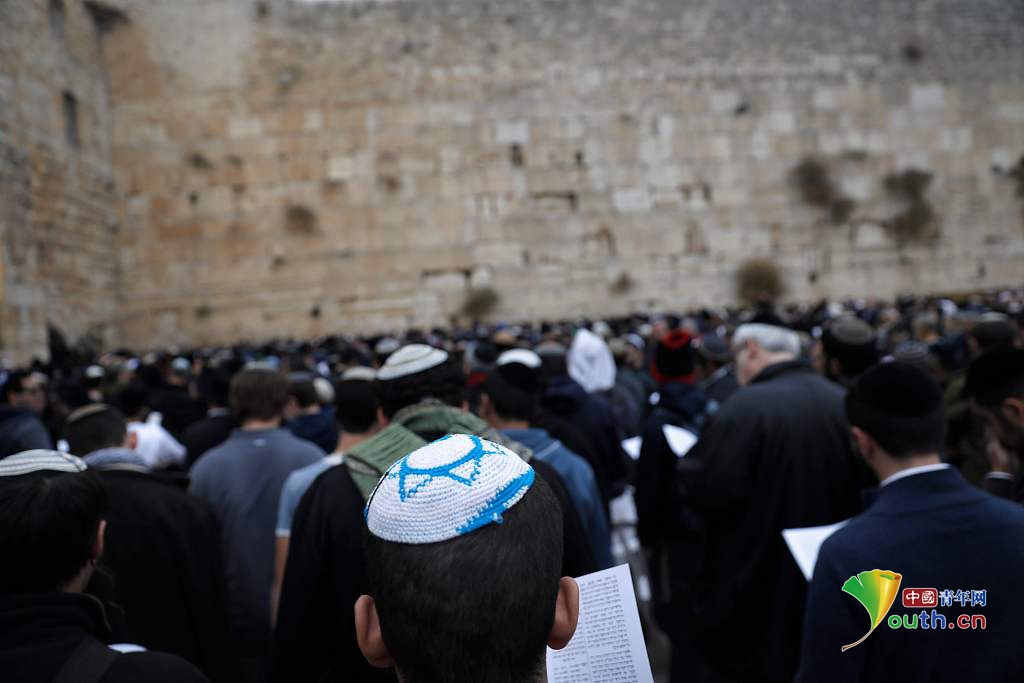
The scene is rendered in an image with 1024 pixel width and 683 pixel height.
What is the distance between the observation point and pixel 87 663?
1437 millimetres

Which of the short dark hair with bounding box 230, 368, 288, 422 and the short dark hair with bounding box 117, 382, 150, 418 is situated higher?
the short dark hair with bounding box 230, 368, 288, 422

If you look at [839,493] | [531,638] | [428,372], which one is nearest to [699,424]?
[839,493]

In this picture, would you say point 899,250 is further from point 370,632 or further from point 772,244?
point 370,632

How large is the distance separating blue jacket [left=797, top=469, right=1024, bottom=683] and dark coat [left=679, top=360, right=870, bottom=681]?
98cm

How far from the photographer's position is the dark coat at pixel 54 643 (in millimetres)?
1418

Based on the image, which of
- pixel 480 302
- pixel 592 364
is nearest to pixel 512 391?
pixel 592 364

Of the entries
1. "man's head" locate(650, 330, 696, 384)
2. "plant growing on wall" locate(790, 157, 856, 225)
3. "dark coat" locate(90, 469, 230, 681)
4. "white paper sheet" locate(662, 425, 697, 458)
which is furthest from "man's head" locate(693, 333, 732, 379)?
"plant growing on wall" locate(790, 157, 856, 225)

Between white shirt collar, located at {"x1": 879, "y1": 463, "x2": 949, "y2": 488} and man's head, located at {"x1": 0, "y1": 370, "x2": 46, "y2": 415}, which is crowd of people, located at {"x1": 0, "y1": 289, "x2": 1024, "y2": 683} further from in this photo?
man's head, located at {"x1": 0, "y1": 370, "x2": 46, "y2": 415}

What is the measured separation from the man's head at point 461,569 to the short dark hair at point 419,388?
1122mm

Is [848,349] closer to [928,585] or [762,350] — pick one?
[762,350]

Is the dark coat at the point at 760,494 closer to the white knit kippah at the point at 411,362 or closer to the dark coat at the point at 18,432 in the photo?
the white knit kippah at the point at 411,362

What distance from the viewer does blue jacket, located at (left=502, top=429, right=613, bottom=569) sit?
2.87 metres

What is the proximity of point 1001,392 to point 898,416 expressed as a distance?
1.84 ft

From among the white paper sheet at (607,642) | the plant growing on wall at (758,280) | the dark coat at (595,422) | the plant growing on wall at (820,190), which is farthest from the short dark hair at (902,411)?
the plant growing on wall at (820,190)
